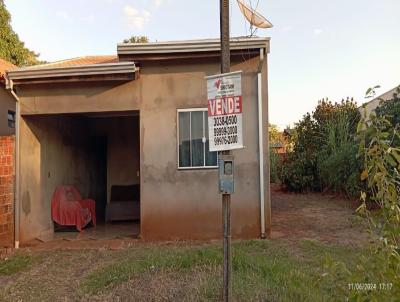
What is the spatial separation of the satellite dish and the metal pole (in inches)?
79.1

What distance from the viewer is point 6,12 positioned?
68.0ft

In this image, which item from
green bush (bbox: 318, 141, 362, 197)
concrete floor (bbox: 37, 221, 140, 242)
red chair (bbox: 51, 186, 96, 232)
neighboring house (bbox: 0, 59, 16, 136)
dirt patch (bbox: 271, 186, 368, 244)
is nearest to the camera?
dirt patch (bbox: 271, 186, 368, 244)

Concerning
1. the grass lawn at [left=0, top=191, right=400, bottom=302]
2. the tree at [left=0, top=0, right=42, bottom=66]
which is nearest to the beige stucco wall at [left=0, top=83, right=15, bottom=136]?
the grass lawn at [left=0, top=191, right=400, bottom=302]

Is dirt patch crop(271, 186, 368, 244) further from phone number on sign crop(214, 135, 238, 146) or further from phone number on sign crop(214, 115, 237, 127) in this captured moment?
phone number on sign crop(214, 115, 237, 127)

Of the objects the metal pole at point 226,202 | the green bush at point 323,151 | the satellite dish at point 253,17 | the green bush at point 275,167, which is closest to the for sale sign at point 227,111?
the metal pole at point 226,202

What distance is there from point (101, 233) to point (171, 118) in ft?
11.1

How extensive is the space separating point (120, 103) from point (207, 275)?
14.7 ft

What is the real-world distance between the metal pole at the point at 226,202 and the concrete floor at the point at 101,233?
5.01 m

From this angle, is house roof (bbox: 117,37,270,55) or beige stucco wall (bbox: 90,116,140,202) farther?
beige stucco wall (bbox: 90,116,140,202)

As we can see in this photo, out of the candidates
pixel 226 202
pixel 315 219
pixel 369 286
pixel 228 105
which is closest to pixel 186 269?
pixel 226 202

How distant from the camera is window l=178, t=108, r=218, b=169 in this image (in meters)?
7.94

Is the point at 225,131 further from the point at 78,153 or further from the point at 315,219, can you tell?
the point at 78,153

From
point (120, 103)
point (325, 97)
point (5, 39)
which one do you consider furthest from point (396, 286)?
point (5, 39)

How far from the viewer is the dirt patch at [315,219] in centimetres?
786
